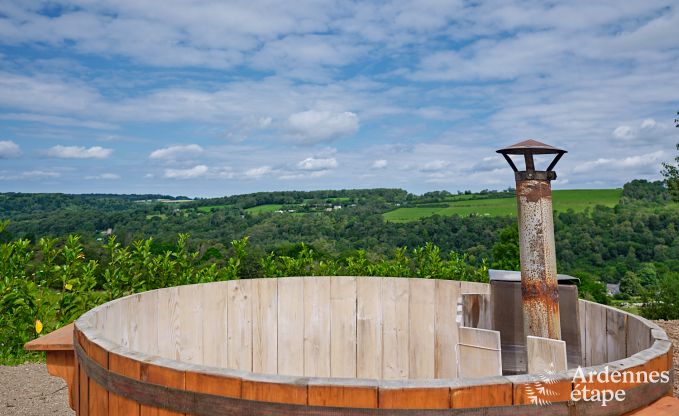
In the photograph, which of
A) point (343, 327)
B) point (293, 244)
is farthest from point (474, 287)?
point (293, 244)

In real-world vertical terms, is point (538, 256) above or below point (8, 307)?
above

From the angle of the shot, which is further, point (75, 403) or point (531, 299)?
point (75, 403)

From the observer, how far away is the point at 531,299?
302 centimetres

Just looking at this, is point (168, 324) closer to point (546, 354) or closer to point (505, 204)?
point (546, 354)

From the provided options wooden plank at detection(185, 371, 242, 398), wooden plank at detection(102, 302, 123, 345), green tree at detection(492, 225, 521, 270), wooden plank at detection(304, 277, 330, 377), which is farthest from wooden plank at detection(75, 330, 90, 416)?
green tree at detection(492, 225, 521, 270)

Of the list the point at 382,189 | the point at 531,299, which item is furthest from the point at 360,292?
the point at 382,189

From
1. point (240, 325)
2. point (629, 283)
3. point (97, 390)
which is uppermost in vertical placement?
point (97, 390)

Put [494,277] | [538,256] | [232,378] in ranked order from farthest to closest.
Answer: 1. [494,277]
2. [538,256]
3. [232,378]

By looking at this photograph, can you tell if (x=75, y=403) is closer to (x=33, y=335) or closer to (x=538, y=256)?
(x=538, y=256)

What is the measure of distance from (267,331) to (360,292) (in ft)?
3.05

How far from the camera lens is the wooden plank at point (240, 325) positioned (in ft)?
14.5

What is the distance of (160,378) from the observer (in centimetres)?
210

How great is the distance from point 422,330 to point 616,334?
1.67 m

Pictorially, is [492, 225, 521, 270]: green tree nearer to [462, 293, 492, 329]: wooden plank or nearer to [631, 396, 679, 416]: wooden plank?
[462, 293, 492, 329]: wooden plank
